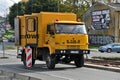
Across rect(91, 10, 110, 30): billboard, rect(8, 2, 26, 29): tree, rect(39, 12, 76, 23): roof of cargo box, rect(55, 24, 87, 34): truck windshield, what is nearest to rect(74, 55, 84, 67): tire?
rect(55, 24, 87, 34): truck windshield

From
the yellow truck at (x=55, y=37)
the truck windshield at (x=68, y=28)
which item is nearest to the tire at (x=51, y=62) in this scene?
the yellow truck at (x=55, y=37)

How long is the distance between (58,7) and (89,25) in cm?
1667

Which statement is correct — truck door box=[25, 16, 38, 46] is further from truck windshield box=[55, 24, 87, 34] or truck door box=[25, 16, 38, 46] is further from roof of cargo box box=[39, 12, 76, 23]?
truck windshield box=[55, 24, 87, 34]

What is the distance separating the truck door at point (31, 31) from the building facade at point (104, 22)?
4959 cm

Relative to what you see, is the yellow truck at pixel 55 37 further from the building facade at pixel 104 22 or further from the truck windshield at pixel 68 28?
the building facade at pixel 104 22

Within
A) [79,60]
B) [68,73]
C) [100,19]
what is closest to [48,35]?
[79,60]

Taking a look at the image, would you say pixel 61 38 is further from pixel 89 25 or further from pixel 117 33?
pixel 89 25

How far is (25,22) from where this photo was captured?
27.1 metres

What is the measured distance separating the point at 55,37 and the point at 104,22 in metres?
56.2

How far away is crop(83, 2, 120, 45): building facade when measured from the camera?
7719 centimetres

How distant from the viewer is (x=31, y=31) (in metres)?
26.4

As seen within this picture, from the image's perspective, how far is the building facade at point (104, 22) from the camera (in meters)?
77.2

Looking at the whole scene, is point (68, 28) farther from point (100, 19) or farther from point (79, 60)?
point (100, 19)

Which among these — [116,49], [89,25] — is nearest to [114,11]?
[89,25]
